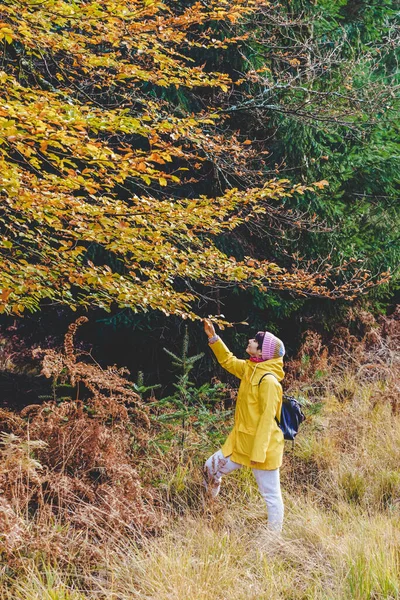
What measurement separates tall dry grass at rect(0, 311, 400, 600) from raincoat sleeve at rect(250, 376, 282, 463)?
589 millimetres

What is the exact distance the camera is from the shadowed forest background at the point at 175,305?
3.79 meters

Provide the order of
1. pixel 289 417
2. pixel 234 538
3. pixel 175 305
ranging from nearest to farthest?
pixel 234 538 → pixel 289 417 → pixel 175 305

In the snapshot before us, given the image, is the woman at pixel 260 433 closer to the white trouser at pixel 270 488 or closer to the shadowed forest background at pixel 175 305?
the white trouser at pixel 270 488

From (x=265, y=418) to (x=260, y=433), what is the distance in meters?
0.12

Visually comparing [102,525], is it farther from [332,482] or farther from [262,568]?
[332,482]

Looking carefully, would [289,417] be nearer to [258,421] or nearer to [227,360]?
[258,421]

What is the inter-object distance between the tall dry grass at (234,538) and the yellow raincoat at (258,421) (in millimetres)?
511

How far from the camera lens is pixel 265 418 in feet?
14.8

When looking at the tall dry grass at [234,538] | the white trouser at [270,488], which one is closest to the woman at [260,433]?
the white trouser at [270,488]

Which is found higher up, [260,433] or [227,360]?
[227,360]

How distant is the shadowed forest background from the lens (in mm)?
3785

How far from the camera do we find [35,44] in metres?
4.72

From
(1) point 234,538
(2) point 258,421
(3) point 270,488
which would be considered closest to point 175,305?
(2) point 258,421

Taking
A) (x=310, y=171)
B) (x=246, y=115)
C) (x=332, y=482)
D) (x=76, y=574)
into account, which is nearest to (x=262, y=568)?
(x=76, y=574)
